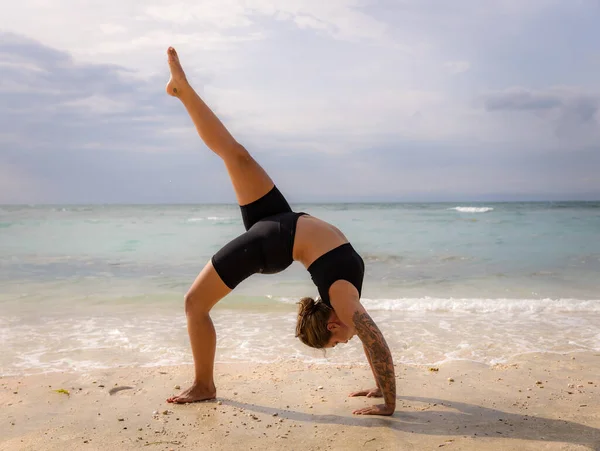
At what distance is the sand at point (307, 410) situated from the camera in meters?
3.11

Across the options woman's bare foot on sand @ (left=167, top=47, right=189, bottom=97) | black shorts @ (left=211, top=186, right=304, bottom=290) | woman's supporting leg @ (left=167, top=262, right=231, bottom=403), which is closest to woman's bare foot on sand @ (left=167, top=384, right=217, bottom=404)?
woman's supporting leg @ (left=167, top=262, right=231, bottom=403)

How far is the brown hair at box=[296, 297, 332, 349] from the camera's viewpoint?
135 inches

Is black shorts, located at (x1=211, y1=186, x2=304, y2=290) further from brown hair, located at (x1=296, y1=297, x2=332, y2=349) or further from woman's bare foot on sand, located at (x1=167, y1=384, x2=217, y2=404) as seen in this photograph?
woman's bare foot on sand, located at (x1=167, y1=384, x2=217, y2=404)

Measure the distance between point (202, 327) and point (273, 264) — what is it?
2.37 ft

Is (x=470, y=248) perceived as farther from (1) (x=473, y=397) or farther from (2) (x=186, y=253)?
(1) (x=473, y=397)

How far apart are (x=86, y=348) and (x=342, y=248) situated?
10.9 feet

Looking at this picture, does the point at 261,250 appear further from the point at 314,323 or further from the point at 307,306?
the point at 314,323

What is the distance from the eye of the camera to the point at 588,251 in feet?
51.6

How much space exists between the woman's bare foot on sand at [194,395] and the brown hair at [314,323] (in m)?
0.91

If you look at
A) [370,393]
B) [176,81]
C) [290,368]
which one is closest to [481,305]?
[290,368]

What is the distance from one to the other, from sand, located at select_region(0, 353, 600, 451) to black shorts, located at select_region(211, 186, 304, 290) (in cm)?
99

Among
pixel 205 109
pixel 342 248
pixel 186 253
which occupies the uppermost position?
pixel 205 109

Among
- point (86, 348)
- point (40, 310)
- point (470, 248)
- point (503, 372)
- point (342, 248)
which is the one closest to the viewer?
point (342, 248)

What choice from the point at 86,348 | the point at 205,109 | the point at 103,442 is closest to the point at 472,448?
the point at 103,442
